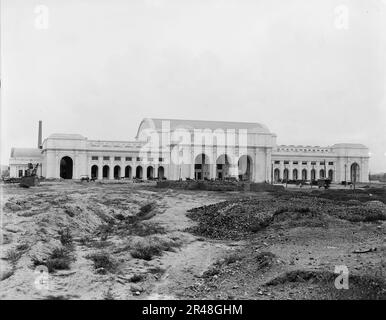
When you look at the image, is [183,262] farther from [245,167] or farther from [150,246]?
[245,167]

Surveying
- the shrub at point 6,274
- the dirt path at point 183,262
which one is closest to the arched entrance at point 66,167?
the dirt path at point 183,262

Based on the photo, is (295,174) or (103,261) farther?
(295,174)

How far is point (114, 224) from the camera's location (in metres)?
20.2

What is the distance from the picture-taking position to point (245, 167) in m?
90.4

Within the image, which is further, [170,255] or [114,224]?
[114,224]

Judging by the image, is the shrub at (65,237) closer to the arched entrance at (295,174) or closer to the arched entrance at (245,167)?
the arched entrance at (245,167)

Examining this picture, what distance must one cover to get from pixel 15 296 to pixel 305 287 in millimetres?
6497

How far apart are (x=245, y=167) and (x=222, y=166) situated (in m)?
5.18

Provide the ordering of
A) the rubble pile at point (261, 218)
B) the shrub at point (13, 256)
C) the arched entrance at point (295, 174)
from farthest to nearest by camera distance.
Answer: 1. the arched entrance at point (295, 174)
2. the rubble pile at point (261, 218)
3. the shrub at point (13, 256)

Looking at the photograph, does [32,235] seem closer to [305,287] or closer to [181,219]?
[181,219]

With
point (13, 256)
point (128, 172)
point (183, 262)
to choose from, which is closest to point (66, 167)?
point (128, 172)

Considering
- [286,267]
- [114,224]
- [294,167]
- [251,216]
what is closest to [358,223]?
[251,216]

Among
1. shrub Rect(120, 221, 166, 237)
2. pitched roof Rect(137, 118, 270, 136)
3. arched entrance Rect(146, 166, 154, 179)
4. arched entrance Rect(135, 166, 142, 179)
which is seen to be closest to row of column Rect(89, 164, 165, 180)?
arched entrance Rect(135, 166, 142, 179)

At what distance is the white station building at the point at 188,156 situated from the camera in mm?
82875
